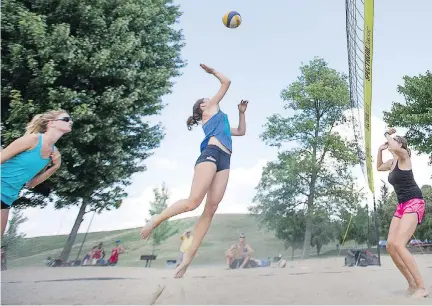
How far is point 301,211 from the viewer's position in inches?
707

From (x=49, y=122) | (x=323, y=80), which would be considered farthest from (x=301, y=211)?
(x=49, y=122)

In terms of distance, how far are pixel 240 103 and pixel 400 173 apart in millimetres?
1689

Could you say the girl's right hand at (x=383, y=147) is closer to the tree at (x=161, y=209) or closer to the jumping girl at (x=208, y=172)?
the jumping girl at (x=208, y=172)

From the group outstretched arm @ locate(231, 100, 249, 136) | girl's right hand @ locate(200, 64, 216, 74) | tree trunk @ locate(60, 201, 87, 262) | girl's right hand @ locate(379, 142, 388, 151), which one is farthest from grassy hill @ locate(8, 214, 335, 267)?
girl's right hand @ locate(200, 64, 216, 74)

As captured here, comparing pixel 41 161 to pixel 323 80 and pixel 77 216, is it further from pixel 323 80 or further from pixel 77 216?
pixel 323 80

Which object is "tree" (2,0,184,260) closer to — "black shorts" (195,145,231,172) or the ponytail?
the ponytail

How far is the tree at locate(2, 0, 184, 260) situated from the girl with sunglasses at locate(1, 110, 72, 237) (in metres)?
6.04

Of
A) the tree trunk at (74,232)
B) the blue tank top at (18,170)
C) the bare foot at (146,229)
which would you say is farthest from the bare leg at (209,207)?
the tree trunk at (74,232)

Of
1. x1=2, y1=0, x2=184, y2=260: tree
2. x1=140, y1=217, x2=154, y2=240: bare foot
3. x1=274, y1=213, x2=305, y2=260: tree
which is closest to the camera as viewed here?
x1=140, y1=217, x2=154, y2=240: bare foot

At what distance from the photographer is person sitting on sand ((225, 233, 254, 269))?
31.8 ft

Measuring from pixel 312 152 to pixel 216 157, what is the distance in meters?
16.5

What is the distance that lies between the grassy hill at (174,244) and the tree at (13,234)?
270 millimetres

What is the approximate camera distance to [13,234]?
647 inches

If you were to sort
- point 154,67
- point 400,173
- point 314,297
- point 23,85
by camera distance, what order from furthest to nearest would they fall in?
1. point 154,67
2. point 23,85
3. point 400,173
4. point 314,297
